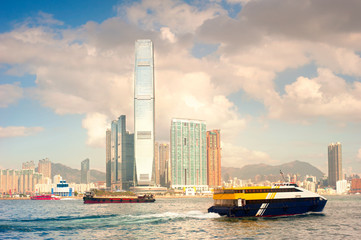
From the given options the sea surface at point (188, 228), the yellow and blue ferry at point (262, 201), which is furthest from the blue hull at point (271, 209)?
the sea surface at point (188, 228)

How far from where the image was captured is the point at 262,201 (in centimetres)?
7981

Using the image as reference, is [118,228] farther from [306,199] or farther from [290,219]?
[306,199]

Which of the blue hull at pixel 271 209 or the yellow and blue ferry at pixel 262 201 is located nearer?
the blue hull at pixel 271 209

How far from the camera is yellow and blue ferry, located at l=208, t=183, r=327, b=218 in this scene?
7875 cm

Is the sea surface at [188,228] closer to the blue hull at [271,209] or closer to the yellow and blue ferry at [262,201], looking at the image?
the blue hull at [271,209]

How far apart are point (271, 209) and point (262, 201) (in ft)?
8.27

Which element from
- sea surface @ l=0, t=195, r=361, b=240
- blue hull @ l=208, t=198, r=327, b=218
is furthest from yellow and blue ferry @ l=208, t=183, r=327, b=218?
sea surface @ l=0, t=195, r=361, b=240

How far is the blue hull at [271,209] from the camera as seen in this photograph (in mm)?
78562

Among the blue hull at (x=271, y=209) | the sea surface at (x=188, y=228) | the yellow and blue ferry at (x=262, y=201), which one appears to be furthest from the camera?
the yellow and blue ferry at (x=262, y=201)

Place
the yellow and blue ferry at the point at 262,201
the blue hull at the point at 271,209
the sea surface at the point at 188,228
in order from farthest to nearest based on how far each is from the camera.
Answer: the yellow and blue ferry at the point at 262,201 → the blue hull at the point at 271,209 → the sea surface at the point at 188,228

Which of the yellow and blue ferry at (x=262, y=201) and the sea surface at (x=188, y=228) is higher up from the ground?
the yellow and blue ferry at (x=262, y=201)

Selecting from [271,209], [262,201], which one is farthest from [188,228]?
[271,209]

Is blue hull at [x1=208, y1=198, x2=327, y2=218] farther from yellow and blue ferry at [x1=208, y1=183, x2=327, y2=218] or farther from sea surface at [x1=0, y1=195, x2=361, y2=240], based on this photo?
sea surface at [x1=0, y1=195, x2=361, y2=240]

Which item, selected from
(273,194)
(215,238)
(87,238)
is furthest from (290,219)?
(87,238)
